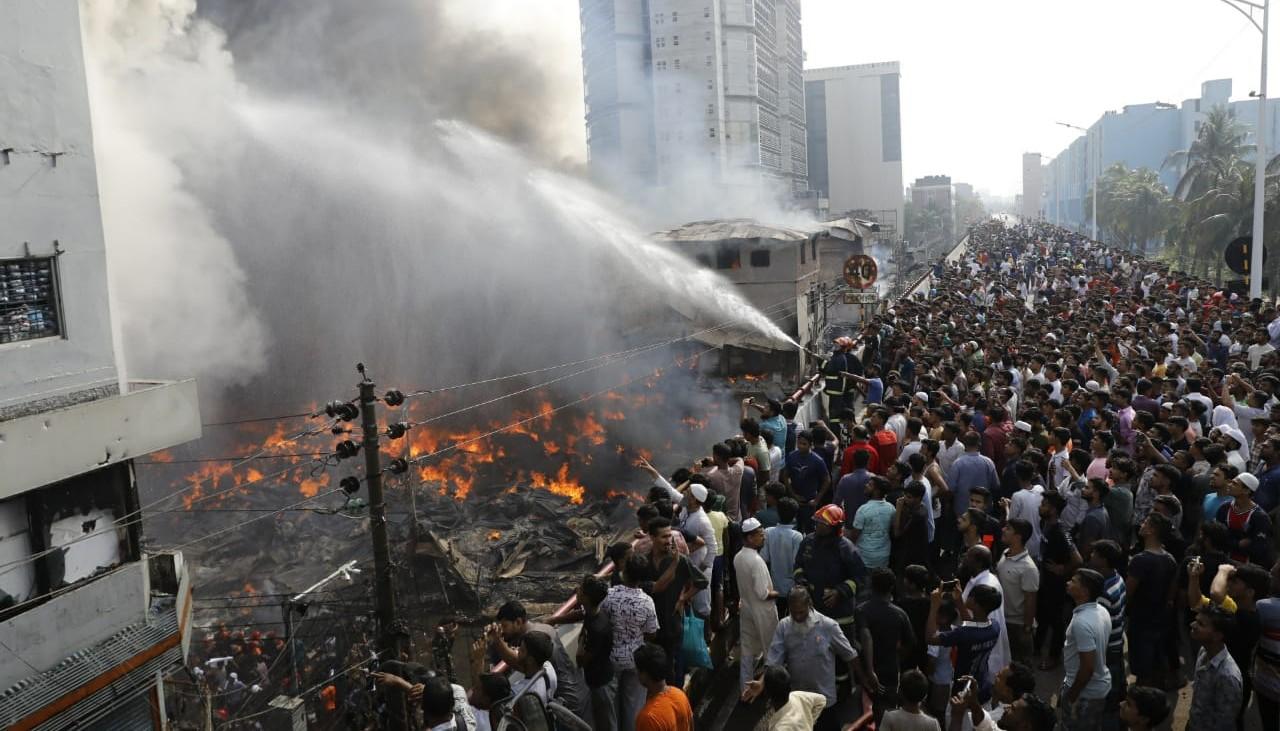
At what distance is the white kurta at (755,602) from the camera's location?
18.9 feet

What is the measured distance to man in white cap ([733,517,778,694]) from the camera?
576 centimetres

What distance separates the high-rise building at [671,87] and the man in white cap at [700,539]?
5443cm

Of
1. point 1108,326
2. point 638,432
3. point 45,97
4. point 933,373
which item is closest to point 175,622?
point 45,97

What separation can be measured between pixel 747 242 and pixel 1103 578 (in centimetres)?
2106

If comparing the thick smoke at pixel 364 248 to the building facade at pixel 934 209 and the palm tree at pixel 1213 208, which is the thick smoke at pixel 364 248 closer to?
the palm tree at pixel 1213 208

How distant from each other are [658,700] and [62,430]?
752 cm

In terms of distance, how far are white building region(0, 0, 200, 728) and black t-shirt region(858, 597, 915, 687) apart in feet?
25.2

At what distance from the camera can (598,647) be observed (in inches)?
198

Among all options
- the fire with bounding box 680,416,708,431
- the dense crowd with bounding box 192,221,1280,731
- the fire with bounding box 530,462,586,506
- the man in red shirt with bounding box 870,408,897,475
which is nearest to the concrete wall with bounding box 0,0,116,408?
the dense crowd with bounding box 192,221,1280,731

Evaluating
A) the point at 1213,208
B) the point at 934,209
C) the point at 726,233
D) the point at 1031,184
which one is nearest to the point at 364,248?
the point at 726,233

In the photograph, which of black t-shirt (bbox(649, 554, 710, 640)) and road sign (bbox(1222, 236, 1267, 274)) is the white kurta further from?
road sign (bbox(1222, 236, 1267, 274))

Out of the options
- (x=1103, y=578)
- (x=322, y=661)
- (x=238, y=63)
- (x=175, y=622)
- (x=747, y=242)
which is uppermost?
(x=238, y=63)

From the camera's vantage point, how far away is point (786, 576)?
6355 mm

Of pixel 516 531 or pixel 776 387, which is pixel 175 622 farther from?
pixel 776 387
